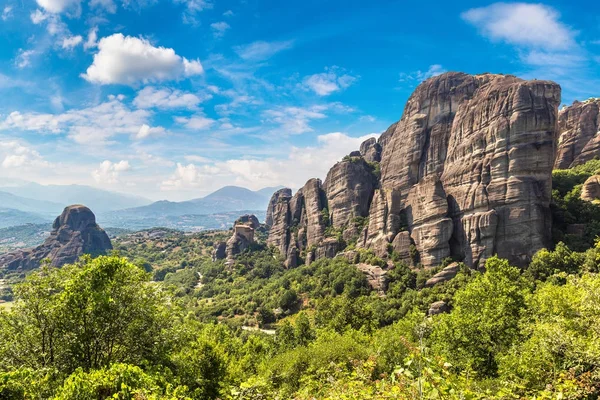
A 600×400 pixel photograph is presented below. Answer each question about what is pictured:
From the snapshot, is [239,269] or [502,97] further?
[239,269]

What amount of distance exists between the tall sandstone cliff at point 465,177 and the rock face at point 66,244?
135336 millimetres

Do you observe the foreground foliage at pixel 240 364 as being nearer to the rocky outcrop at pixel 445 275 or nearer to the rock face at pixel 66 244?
the rocky outcrop at pixel 445 275

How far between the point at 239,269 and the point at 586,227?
9638 centimetres

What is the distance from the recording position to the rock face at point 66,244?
156 meters

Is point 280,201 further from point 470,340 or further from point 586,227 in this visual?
point 470,340

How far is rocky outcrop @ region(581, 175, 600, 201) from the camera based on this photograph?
61531 millimetres

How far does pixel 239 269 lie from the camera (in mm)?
114625

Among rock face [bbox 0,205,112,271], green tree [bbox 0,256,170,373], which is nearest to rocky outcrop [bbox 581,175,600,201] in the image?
green tree [bbox 0,256,170,373]

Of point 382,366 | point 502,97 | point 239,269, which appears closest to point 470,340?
point 382,366

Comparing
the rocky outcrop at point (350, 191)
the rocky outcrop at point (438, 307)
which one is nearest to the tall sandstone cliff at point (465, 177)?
the rocky outcrop at point (350, 191)

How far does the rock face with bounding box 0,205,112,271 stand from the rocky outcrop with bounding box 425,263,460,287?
163 metres

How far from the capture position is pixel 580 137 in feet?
274

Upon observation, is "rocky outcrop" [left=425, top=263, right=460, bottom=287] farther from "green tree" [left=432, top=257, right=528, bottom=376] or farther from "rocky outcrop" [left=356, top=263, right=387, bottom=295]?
"green tree" [left=432, top=257, right=528, bottom=376]

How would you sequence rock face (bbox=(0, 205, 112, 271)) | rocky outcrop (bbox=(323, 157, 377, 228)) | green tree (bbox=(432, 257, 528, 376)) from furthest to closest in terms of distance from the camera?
rock face (bbox=(0, 205, 112, 271)) → rocky outcrop (bbox=(323, 157, 377, 228)) → green tree (bbox=(432, 257, 528, 376))
